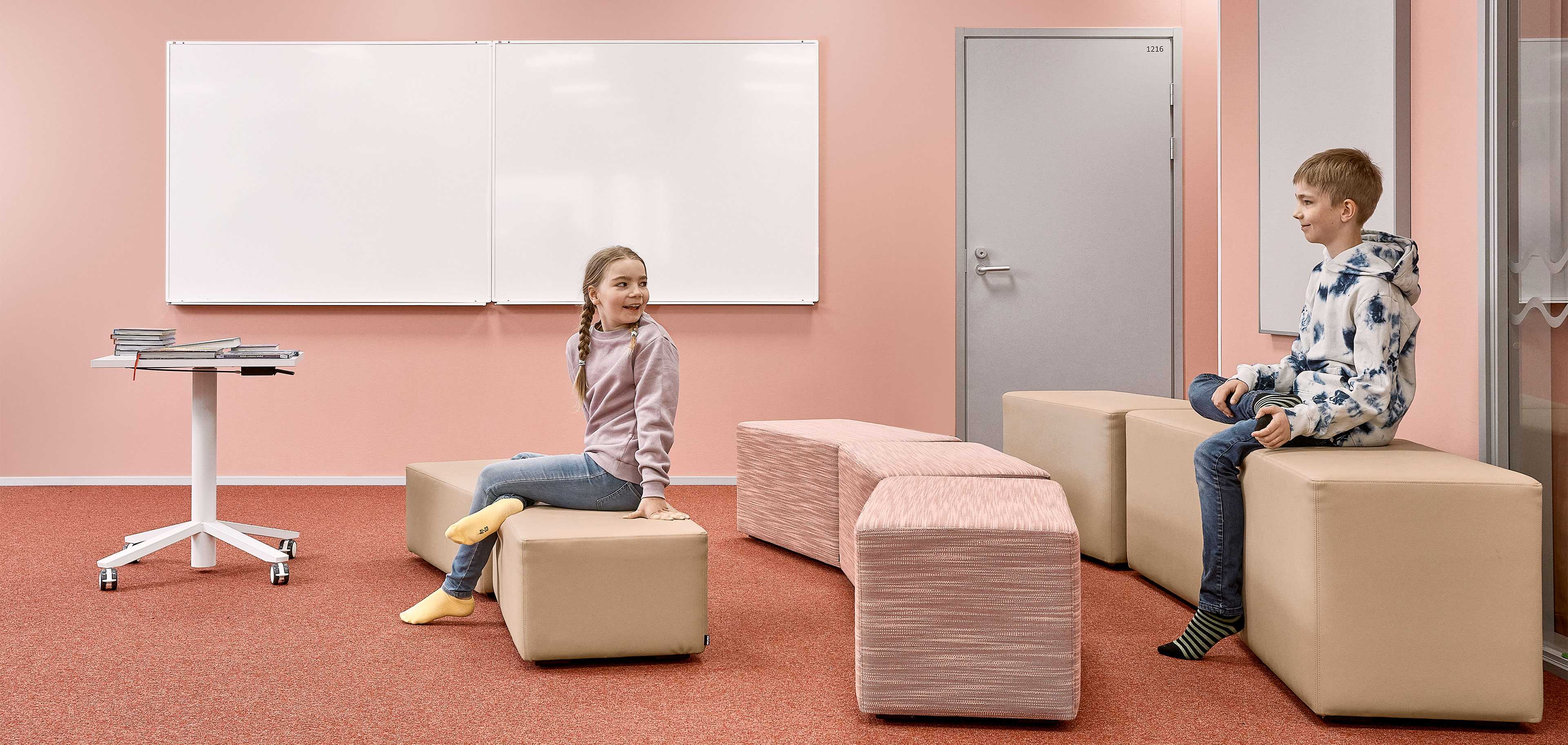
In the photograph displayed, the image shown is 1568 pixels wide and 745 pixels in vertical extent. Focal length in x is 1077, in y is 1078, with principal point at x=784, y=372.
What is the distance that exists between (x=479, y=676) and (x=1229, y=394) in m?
1.75

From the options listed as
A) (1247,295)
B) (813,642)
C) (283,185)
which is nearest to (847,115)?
(1247,295)

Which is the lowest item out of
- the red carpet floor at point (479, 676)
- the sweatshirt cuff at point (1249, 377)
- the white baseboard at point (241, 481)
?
the red carpet floor at point (479, 676)

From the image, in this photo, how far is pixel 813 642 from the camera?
2.47 m

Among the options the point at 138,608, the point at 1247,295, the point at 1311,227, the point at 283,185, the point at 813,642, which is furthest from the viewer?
the point at 283,185

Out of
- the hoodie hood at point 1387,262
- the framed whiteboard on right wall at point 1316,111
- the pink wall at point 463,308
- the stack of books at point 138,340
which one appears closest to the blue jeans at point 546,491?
the stack of books at point 138,340

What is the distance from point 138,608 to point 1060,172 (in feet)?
12.6

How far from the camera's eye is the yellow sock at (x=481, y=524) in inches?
95.2

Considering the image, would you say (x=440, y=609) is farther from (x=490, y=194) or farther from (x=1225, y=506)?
(x=490, y=194)

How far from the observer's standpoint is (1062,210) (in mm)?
4797

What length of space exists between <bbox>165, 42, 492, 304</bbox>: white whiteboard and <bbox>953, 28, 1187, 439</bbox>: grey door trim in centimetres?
207

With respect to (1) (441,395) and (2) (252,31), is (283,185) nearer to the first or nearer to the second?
(2) (252,31)

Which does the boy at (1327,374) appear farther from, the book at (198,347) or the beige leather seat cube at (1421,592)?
the book at (198,347)

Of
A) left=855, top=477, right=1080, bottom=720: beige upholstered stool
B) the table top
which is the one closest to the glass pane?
left=855, top=477, right=1080, bottom=720: beige upholstered stool

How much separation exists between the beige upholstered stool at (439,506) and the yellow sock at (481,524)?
287 mm
